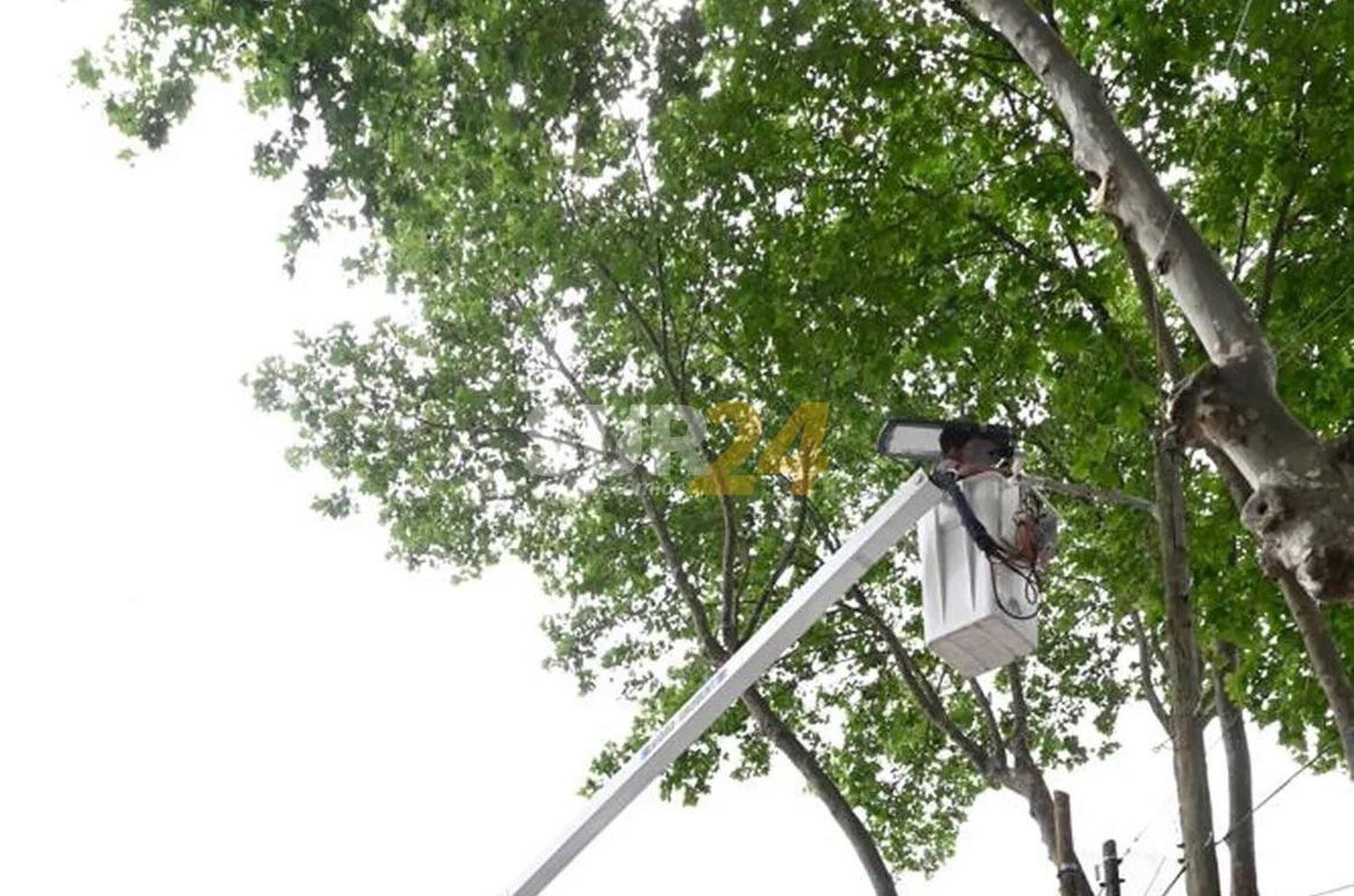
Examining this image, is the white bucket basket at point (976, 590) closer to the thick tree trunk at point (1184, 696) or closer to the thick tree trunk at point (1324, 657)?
the thick tree trunk at point (1324, 657)

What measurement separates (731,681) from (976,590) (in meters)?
1.99

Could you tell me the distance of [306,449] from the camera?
13.8m

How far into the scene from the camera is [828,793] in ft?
38.0

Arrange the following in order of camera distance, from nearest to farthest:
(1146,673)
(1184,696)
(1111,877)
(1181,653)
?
(1181,653) → (1184,696) → (1111,877) → (1146,673)

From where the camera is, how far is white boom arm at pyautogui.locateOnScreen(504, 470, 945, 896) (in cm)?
631

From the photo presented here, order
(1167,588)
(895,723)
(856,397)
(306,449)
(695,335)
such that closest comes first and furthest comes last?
(1167,588) < (856,397) < (695,335) < (306,449) < (895,723)

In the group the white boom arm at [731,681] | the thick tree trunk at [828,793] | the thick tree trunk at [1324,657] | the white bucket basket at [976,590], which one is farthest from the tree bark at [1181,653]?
the white bucket basket at [976,590]

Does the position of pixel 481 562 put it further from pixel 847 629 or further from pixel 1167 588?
Answer: pixel 1167 588

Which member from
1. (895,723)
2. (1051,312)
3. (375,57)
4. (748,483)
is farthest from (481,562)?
(375,57)

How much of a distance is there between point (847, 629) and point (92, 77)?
369 inches

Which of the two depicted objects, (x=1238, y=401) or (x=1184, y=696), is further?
(x=1184, y=696)

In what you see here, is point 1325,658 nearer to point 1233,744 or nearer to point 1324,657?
point 1324,657

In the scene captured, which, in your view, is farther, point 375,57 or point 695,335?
point 695,335

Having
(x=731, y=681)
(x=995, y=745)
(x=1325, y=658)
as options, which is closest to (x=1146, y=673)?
(x=995, y=745)
